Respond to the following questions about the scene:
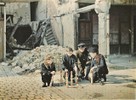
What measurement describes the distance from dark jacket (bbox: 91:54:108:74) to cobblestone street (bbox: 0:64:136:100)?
534 millimetres

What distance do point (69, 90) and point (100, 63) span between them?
1.79 meters

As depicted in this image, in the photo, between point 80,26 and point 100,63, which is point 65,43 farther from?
point 100,63

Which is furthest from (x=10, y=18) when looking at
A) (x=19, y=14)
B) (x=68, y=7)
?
(x=68, y=7)

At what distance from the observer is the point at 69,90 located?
960cm

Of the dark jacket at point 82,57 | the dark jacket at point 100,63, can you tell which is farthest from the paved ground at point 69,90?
the dark jacket at point 82,57

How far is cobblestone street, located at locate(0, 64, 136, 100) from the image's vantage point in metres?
8.58

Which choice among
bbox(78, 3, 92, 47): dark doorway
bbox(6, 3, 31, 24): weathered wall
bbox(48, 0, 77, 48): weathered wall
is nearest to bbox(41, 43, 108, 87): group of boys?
bbox(48, 0, 77, 48): weathered wall

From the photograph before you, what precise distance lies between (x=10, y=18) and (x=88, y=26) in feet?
28.7

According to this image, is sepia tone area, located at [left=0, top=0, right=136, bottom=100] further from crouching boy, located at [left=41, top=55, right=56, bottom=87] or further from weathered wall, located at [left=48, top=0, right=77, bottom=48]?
crouching boy, located at [left=41, top=55, right=56, bottom=87]

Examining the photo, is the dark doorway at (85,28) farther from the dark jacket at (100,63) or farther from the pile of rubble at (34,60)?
the dark jacket at (100,63)

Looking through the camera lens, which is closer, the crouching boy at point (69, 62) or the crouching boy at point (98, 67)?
the crouching boy at point (98, 67)

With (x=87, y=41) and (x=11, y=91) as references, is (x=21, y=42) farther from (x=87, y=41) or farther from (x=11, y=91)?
(x=11, y=91)

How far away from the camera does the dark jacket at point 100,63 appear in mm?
10656

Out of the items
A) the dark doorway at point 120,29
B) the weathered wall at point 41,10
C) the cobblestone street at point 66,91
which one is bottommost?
the cobblestone street at point 66,91
